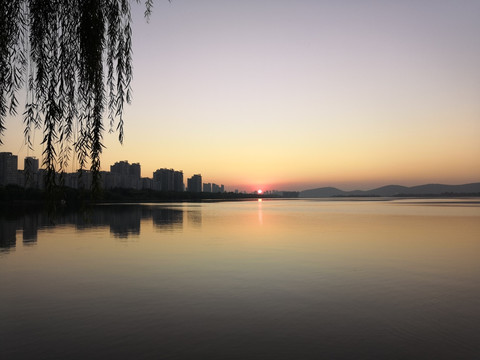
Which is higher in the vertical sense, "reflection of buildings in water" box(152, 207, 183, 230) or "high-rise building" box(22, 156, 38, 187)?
"high-rise building" box(22, 156, 38, 187)

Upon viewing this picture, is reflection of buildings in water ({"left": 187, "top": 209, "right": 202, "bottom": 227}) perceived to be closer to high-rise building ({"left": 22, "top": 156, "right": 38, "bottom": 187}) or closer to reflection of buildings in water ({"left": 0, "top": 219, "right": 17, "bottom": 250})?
reflection of buildings in water ({"left": 0, "top": 219, "right": 17, "bottom": 250})

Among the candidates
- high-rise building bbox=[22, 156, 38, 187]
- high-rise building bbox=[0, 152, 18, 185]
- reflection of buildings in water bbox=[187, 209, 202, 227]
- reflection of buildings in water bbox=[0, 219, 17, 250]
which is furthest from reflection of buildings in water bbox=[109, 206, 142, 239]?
high-rise building bbox=[0, 152, 18, 185]

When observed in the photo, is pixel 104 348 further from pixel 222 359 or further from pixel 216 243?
pixel 216 243

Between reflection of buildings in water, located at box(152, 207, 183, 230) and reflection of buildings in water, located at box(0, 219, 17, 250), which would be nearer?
reflection of buildings in water, located at box(0, 219, 17, 250)

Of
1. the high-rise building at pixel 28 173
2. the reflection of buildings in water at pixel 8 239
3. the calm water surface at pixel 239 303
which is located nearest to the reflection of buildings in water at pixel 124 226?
the reflection of buildings in water at pixel 8 239

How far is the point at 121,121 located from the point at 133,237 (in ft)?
86.3

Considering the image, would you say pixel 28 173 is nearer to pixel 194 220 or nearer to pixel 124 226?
pixel 124 226

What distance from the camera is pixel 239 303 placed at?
11930mm

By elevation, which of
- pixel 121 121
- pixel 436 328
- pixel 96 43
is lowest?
pixel 436 328

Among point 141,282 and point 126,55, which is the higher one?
point 126,55

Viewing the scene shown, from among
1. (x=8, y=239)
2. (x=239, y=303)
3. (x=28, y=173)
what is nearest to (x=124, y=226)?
(x=8, y=239)

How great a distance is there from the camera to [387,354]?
7.91m

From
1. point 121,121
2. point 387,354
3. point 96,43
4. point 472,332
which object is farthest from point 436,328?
point 96,43

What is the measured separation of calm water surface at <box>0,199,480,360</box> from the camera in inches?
331
